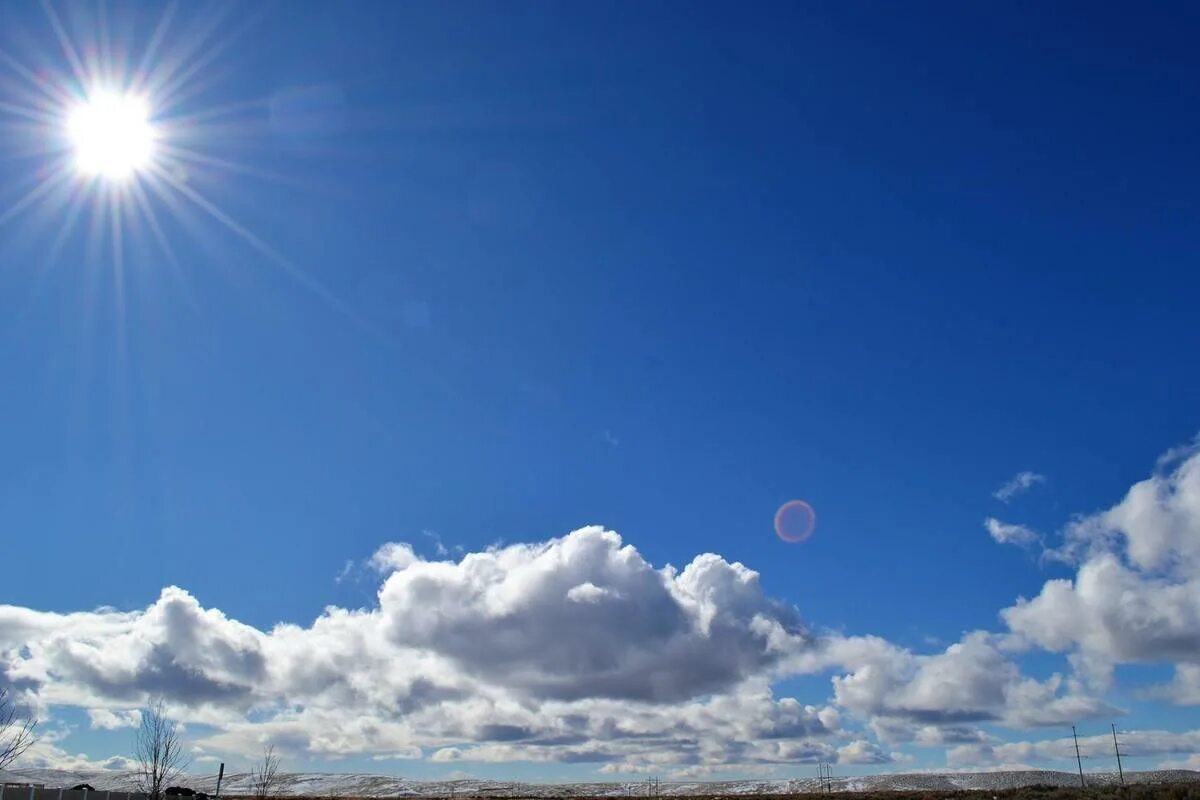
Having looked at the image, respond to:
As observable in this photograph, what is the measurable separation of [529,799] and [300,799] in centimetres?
4133

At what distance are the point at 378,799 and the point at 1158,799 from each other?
149 metres

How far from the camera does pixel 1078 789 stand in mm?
96625

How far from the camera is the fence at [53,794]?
66.0 meters

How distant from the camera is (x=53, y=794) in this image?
236 ft

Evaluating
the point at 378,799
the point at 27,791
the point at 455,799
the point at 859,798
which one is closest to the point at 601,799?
the point at 455,799

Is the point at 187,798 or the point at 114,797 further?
the point at 187,798

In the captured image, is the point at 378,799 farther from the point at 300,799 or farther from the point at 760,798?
the point at 760,798

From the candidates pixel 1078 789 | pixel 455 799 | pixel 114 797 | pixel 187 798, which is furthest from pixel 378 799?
pixel 1078 789

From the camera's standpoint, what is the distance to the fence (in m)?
66.0

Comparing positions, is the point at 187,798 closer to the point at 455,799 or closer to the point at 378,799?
the point at 455,799

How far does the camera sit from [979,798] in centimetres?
9306

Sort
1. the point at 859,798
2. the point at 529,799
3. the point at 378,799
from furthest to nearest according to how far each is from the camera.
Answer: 1. the point at 378,799
2. the point at 529,799
3. the point at 859,798

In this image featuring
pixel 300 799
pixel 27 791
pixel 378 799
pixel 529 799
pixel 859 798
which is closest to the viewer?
pixel 27 791

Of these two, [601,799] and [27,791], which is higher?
[27,791]
